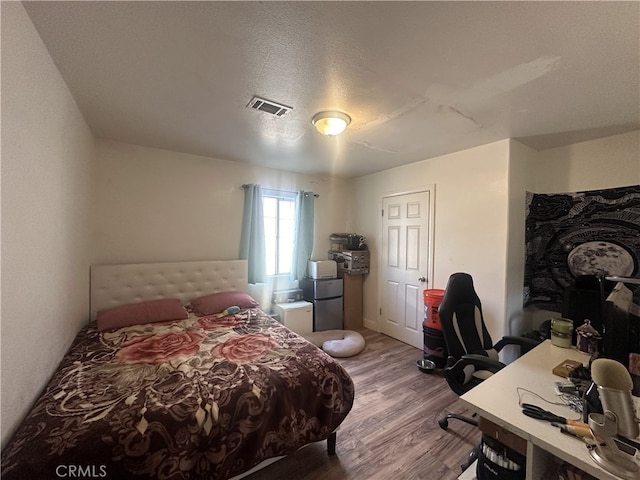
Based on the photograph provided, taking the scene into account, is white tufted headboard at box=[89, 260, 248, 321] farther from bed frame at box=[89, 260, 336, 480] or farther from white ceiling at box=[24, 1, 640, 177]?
white ceiling at box=[24, 1, 640, 177]

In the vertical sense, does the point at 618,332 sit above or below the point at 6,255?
below

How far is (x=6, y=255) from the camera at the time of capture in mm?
1072

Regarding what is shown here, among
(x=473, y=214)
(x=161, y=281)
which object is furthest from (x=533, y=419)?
(x=161, y=281)

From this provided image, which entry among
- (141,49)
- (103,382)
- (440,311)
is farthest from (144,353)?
(440,311)

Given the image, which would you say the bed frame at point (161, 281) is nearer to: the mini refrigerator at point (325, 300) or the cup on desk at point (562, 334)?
the mini refrigerator at point (325, 300)

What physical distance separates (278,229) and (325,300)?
1.28 m

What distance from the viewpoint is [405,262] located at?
3.51 meters

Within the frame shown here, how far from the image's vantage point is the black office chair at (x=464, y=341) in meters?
1.72

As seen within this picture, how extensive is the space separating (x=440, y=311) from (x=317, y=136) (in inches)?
76.5

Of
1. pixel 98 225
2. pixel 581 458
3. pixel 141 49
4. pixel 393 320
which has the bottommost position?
pixel 393 320

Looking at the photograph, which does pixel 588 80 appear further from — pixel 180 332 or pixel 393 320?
pixel 180 332

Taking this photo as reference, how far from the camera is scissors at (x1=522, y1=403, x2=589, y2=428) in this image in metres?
0.96

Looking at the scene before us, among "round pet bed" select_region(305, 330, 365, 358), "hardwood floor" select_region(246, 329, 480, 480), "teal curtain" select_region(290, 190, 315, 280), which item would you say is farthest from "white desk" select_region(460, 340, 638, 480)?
"teal curtain" select_region(290, 190, 315, 280)

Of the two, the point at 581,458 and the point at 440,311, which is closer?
the point at 581,458
